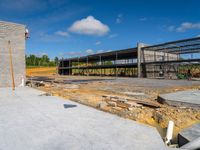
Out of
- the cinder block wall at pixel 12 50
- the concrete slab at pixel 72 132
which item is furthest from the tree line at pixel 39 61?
the concrete slab at pixel 72 132

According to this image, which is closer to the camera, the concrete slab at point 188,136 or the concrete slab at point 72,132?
the concrete slab at point 72,132

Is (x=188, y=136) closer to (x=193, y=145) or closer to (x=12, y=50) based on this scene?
(x=193, y=145)

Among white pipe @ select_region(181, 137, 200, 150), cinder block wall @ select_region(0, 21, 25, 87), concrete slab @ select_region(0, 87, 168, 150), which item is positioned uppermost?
cinder block wall @ select_region(0, 21, 25, 87)

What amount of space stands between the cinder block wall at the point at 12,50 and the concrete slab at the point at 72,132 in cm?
756

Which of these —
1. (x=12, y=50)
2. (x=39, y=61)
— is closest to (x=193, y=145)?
(x=12, y=50)

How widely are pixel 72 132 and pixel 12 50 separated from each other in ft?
32.9

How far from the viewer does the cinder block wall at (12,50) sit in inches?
439

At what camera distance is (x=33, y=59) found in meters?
90.1

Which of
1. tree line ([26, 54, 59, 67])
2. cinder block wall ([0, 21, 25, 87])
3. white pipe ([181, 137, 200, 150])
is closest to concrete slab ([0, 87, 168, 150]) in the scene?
white pipe ([181, 137, 200, 150])

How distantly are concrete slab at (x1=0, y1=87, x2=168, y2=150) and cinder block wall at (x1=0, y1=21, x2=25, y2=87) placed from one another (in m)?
7.56

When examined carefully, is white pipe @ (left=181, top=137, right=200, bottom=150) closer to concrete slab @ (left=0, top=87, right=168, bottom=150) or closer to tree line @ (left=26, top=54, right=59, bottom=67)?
concrete slab @ (left=0, top=87, right=168, bottom=150)

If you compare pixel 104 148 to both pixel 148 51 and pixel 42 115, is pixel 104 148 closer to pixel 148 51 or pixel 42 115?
pixel 42 115

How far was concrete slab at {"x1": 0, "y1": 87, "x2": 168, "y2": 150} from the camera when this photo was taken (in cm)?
276

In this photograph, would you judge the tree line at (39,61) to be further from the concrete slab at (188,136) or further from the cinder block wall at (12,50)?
the concrete slab at (188,136)
